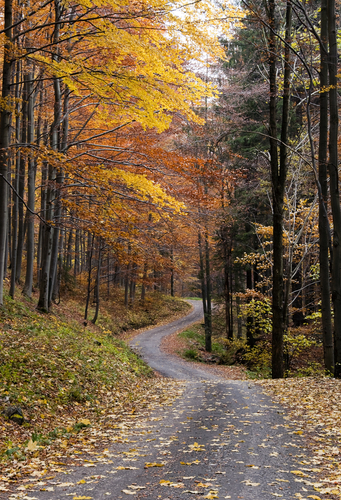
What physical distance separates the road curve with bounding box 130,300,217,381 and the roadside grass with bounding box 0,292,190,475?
2736 mm

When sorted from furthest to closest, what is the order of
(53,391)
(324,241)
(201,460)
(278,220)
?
(278,220) → (324,241) → (53,391) → (201,460)

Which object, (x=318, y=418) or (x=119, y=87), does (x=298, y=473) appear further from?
(x=119, y=87)

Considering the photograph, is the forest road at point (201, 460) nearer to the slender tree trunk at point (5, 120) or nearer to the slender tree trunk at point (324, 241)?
the slender tree trunk at point (324, 241)

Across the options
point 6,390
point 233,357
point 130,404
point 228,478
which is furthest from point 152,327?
point 228,478

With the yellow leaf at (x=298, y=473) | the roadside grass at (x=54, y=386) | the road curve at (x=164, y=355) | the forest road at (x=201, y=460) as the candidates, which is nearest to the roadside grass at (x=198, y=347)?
the road curve at (x=164, y=355)

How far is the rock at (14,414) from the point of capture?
584 cm

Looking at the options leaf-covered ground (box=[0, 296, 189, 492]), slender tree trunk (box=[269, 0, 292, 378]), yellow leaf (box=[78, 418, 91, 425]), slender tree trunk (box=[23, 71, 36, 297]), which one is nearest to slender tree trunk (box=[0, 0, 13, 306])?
leaf-covered ground (box=[0, 296, 189, 492])

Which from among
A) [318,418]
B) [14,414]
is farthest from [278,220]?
[14,414]

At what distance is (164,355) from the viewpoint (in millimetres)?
20500

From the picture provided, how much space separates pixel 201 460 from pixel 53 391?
141 inches

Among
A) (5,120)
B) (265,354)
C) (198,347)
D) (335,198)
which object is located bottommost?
(198,347)

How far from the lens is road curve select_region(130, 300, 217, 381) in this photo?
15898 millimetres

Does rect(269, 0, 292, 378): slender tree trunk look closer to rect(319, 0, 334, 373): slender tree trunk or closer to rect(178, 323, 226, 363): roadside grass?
rect(319, 0, 334, 373): slender tree trunk

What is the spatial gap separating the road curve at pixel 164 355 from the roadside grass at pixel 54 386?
274 cm
